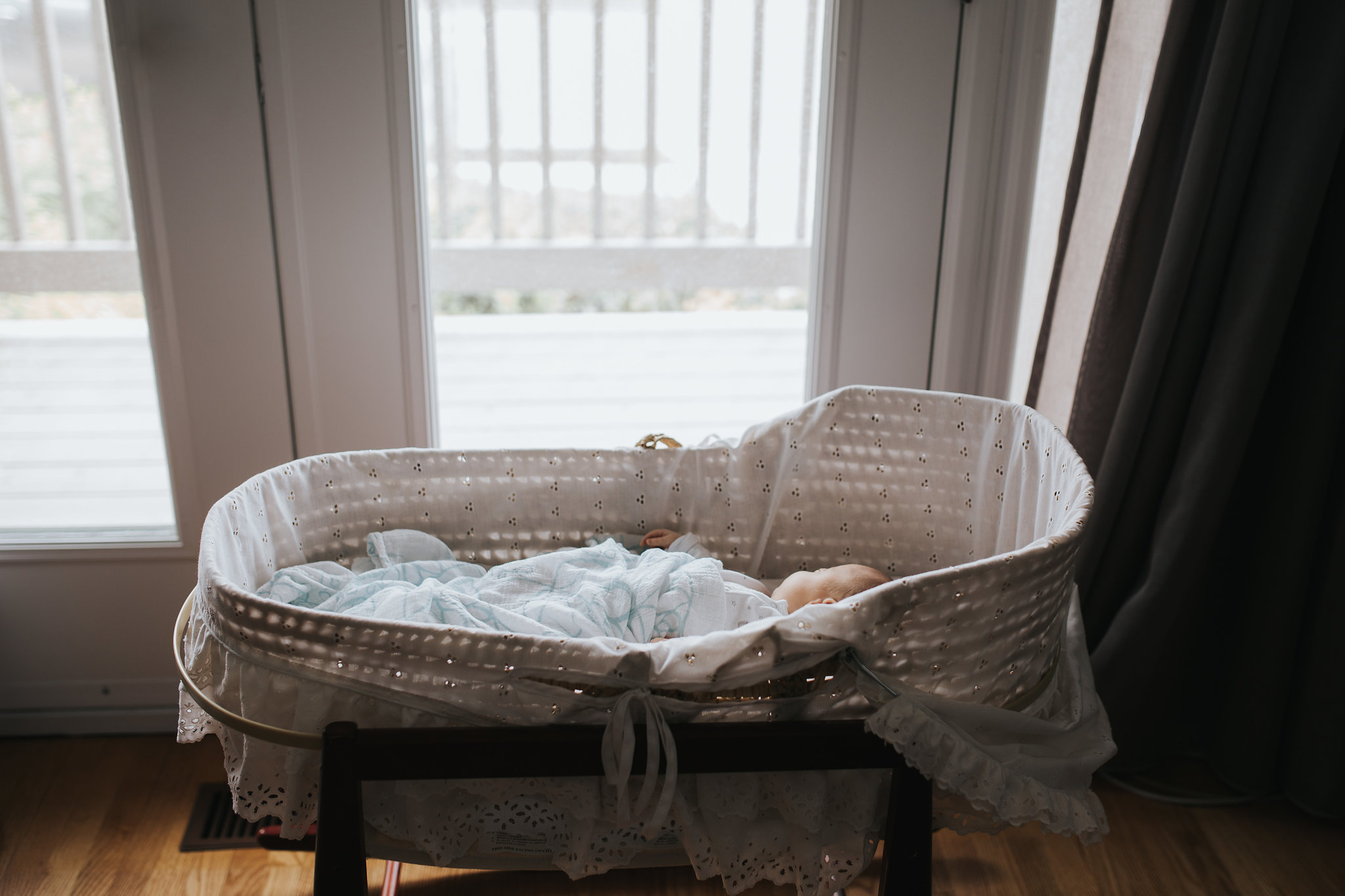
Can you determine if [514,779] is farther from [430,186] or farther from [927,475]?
[430,186]

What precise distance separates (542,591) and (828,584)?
1.31 feet

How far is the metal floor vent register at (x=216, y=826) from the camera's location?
1426 millimetres

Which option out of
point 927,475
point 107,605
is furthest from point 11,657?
point 927,475

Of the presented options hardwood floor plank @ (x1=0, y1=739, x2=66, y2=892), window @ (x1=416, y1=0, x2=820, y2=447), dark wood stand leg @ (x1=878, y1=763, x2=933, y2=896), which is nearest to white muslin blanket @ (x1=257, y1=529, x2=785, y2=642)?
dark wood stand leg @ (x1=878, y1=763, x2=933, y2=896)

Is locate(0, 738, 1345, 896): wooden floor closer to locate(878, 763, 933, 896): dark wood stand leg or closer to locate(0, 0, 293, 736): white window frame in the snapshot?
locate(0, 0, 293, 736): white window frame

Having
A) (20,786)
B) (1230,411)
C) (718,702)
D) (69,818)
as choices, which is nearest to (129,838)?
(69,818)

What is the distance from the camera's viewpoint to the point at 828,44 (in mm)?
1525

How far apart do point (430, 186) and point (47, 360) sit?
0.75 m

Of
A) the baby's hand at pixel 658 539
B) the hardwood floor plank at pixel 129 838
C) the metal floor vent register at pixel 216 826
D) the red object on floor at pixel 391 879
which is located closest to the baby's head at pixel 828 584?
the baby's hand at pixel 658 539

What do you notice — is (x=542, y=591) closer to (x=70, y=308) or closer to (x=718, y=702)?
(x=718, y=702)

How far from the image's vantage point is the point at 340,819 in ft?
2.80

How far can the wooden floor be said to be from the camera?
1.35m

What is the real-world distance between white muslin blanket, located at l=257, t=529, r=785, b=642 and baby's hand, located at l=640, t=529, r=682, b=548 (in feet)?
0.22

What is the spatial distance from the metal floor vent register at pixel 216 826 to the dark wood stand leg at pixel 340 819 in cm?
65
